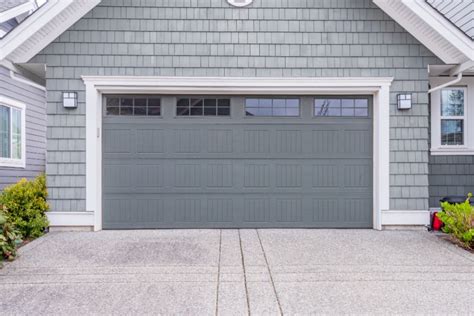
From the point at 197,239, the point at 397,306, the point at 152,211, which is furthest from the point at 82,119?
the point at 397,306

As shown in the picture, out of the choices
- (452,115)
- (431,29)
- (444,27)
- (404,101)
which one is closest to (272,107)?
(404,101)

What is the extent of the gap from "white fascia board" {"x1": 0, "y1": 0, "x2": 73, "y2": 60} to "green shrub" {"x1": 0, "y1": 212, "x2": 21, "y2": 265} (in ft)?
8.65

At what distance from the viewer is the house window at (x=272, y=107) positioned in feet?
20.0

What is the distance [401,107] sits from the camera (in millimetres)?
5898

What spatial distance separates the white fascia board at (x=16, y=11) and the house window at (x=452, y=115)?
8.26 metres

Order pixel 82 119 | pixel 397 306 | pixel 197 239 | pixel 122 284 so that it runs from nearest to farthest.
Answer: pixel 397 306, pixel 122 284, pixel 197 239, pixel 82 119

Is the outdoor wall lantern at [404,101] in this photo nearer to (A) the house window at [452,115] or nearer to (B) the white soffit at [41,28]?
(A) the house window at [452,115]

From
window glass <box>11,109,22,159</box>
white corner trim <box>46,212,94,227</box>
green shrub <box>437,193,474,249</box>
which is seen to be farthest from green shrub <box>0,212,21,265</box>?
green shrub <box>437,193,474,249</box>

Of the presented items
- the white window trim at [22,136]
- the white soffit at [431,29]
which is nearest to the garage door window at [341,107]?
the white soffit at [431,29]

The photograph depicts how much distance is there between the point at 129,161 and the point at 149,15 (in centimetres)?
245

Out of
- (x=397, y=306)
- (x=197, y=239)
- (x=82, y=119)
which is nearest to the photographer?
(x=397, y=306)

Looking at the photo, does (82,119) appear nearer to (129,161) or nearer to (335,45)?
(129,161)

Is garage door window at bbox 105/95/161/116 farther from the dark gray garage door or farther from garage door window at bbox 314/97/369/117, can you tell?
garage door window at bbox 314/97/369/117

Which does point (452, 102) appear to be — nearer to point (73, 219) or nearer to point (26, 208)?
point (73, 219)
